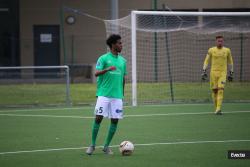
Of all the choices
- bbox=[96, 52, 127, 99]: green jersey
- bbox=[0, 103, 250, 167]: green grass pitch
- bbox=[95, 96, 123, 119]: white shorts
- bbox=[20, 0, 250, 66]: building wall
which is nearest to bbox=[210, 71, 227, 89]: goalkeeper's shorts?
bbox=[0, 103, 250, 167]: green grass pitch

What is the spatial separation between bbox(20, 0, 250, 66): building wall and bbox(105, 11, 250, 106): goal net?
6.25 metres

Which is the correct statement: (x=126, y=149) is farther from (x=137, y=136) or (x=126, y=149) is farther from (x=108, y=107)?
(x=137, y=136)

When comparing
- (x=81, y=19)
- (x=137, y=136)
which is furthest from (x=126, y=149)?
(x=81, y=19)

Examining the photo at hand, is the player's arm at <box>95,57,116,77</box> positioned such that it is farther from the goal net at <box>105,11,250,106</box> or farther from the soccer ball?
the goal net at <box>105,11,250,106</box>

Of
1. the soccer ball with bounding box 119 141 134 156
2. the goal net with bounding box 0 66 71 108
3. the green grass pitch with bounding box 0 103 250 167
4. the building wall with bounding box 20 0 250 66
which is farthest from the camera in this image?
the building wall with bounding box 20 0 250 66

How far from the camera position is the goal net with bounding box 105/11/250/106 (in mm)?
26453

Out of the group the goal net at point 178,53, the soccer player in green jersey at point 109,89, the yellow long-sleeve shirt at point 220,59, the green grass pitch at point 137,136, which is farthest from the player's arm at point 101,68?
the goal net at point 178,53

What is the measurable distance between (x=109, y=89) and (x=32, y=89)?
616 inches

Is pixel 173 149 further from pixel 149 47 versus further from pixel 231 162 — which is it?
pixel 149 47

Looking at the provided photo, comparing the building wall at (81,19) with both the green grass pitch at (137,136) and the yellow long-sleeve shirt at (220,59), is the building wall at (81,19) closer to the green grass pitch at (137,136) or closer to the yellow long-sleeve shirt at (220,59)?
the green grass pitch at (137,136)

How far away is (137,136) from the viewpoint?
16.4 m

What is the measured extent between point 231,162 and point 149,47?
55.2 feet

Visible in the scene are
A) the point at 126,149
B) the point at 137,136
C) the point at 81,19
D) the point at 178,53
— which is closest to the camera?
the point at 126,149

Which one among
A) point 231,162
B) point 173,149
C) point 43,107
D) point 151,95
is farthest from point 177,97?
point 231,162
